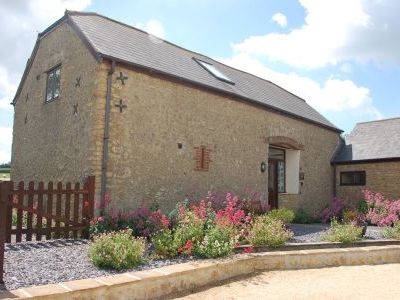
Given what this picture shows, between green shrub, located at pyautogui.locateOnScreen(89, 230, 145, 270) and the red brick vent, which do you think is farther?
the red brick vent

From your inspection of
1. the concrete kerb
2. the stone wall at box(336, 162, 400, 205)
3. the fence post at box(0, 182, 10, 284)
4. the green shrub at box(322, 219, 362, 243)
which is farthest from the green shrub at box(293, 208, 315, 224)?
the fence post at box(0, 182, 10, 284)

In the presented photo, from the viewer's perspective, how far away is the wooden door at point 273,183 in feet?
52.8

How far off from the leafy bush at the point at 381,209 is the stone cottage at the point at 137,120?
2.84 metres

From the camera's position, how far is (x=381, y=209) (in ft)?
48.1

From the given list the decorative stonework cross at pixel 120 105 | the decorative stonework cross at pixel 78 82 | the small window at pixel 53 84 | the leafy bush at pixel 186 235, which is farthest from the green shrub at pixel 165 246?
the small window at pixel 53 84

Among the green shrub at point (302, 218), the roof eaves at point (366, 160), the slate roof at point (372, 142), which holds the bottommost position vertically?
the green shrub at point (302, 218)

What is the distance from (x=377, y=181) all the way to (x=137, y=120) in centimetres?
1103

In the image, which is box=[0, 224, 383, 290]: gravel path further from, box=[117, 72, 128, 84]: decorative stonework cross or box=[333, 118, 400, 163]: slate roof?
box=[333, 118, 400, 163]: slate roof

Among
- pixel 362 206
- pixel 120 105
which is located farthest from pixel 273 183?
pixel 120 105

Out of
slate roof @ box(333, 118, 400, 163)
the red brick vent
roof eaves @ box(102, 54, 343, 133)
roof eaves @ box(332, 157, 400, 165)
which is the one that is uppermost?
roof eaves @ box(102, 54, 343, 133)

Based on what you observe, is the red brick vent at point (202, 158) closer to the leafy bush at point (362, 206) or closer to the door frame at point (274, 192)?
the door frame at point (274, 192)

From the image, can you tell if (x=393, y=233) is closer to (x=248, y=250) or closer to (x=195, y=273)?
(x=248, y=250)

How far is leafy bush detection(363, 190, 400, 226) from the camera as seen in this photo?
12867 mm

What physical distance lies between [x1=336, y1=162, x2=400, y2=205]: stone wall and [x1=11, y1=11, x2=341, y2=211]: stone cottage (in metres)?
2.93
